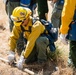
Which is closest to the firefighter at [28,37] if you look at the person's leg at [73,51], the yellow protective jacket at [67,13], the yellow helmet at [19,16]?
the yellow helmet at [19,16]

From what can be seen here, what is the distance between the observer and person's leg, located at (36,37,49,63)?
5819mm

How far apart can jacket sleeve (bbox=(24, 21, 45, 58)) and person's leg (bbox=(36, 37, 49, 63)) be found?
4.4 inches

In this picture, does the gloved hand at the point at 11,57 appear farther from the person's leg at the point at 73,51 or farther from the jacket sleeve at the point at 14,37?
the person's leg at the point at 73,51

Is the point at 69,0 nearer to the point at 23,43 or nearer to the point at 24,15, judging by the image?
the point at 24,15

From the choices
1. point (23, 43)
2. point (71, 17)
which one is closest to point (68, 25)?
point (71, 17)

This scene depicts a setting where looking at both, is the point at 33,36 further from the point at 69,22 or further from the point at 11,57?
the point at 69,22

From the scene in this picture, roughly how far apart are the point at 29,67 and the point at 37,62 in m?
0.23

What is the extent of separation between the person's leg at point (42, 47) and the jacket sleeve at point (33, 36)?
4.4 inches

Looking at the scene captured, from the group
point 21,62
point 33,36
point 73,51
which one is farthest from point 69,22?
point 21,62

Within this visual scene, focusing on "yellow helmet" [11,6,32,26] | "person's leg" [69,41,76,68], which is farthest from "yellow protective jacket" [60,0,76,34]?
"yellow helmet" [11,6,32,26]

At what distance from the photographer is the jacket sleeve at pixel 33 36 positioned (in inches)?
223

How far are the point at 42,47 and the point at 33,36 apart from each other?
320 millimetres

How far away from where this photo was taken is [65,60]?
614 cm

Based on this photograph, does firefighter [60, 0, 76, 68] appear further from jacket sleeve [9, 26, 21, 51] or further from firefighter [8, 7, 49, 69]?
jacket sleeve [9, 26, 21, 51]
